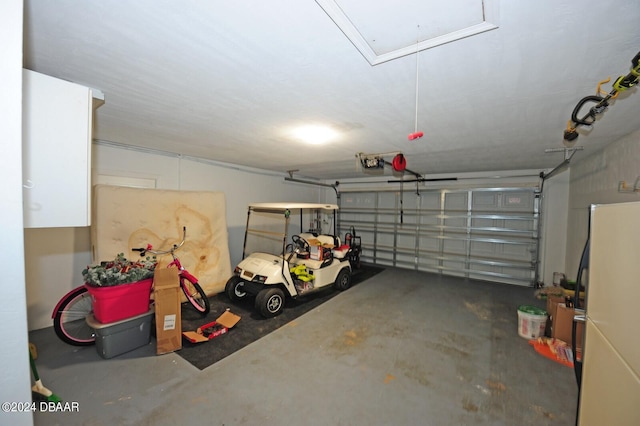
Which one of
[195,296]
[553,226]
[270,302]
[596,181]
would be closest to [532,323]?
[596,181]

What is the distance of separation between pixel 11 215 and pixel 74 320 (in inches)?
114

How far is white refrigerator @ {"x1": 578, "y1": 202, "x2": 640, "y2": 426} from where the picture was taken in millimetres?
782

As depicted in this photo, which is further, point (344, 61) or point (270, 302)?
point (270, 302)

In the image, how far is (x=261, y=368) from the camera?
2396 mm

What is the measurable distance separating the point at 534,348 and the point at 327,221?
5384 mm

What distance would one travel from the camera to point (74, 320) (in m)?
2.73

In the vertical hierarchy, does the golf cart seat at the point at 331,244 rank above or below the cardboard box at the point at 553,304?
above

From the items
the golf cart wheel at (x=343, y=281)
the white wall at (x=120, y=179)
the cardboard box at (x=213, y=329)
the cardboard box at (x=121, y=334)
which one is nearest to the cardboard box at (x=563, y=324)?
the golf cart wheel at (x=343, y=281)

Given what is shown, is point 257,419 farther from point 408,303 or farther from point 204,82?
point 408,303

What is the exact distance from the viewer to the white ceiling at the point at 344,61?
1.07m

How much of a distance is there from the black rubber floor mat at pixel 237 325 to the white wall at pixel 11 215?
6.14ft

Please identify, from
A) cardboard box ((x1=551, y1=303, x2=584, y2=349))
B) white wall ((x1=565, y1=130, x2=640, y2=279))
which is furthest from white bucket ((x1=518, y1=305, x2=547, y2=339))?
white wall ((x1=565, y1=130, x2=640, y2=279))

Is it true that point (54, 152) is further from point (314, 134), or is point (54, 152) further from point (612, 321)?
point (612, 321)

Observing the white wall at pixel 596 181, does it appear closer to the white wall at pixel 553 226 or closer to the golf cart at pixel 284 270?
the white wall at pixel 553 226
